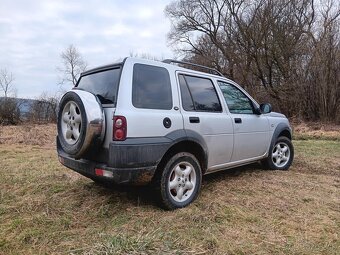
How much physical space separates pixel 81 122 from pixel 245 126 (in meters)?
2.50

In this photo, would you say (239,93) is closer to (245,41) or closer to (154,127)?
(154,127)

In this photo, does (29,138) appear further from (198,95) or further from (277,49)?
(277,49)

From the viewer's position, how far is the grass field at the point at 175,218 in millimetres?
2633

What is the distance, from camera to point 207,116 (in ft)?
12.4

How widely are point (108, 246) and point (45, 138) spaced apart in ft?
30.6

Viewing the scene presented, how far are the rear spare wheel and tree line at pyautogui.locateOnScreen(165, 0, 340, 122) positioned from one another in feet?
51.4

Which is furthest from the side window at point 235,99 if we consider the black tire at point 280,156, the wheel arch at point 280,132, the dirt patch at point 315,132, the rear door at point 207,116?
the dirt patch at point 315,132

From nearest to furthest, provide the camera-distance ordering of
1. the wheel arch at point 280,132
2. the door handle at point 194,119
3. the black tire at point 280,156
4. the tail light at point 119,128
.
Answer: the tail light at point 119,128, the door handle at point 194,119, the wheel arch at point 280,132, the black tire at point 280,156

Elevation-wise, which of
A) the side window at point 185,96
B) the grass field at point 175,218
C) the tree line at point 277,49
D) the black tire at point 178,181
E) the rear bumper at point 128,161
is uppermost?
the tree line at point 277,49

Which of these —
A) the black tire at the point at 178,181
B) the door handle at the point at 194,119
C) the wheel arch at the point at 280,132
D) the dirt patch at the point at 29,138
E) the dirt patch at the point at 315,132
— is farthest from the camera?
the dirt patch at the point at 315,132

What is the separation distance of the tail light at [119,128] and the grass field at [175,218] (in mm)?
936

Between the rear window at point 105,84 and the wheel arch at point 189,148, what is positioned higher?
the rear window at point 105,84

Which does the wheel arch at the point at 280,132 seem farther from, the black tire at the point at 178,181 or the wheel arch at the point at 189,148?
the black tire at the point at 178,181

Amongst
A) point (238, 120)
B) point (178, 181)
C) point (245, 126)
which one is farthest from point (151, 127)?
point (245, 126)
